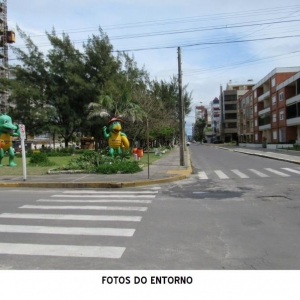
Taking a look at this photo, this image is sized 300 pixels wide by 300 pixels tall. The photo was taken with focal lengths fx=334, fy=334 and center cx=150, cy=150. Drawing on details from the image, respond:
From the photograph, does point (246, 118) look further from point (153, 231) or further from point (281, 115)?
point (153, 231)

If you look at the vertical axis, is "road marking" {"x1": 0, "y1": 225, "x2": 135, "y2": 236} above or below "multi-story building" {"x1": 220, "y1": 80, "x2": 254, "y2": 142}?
below

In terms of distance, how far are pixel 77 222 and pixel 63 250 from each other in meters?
1.81

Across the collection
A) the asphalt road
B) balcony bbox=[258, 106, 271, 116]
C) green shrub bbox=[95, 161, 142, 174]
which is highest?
balcony bbox=[258, 106, 271, 116]

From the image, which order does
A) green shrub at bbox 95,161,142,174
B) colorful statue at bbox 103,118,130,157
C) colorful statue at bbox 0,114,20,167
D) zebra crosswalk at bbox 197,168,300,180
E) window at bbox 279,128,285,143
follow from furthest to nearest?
window at bbox 279,128,285,143 < colorful statue at bbox 103,118,130,157 < colorful statue at bbox 0,114,20,167 < green shrub at bbox 95,161,142,174 < zebra crosswalk at bbox 197,168,300,180

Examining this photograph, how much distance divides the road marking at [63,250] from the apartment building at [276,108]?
44948mm

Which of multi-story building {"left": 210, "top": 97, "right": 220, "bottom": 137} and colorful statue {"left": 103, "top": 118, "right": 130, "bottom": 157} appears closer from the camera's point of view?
colorful statue {"left": 103, "top": 118, "right": 130, "bottom": 157}

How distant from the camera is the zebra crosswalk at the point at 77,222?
5188mm

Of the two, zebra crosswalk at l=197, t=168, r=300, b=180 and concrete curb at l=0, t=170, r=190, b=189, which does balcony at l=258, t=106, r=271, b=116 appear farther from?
concrete curb at l=0, t=170, r=190, b=189

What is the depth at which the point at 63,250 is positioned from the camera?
16.9 feet

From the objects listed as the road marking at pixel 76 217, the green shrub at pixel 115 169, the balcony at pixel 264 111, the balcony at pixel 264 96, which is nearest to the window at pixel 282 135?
the balcony at pixel 264 111

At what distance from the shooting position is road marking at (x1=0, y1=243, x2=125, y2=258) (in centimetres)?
495

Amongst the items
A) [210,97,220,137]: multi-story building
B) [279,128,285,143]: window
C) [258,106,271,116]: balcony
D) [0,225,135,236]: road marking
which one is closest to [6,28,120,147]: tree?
[279,128,285,143]: window

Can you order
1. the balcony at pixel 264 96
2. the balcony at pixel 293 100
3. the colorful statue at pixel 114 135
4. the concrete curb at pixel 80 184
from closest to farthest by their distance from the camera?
the concrete curb at pixel 80 184
the colorful statue at pixel 114 135
the balcony at pixel 293 100
the balcony at pixel 264 96

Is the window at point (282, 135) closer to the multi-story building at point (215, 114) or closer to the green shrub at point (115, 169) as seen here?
the green shrub at point (115, 169)
